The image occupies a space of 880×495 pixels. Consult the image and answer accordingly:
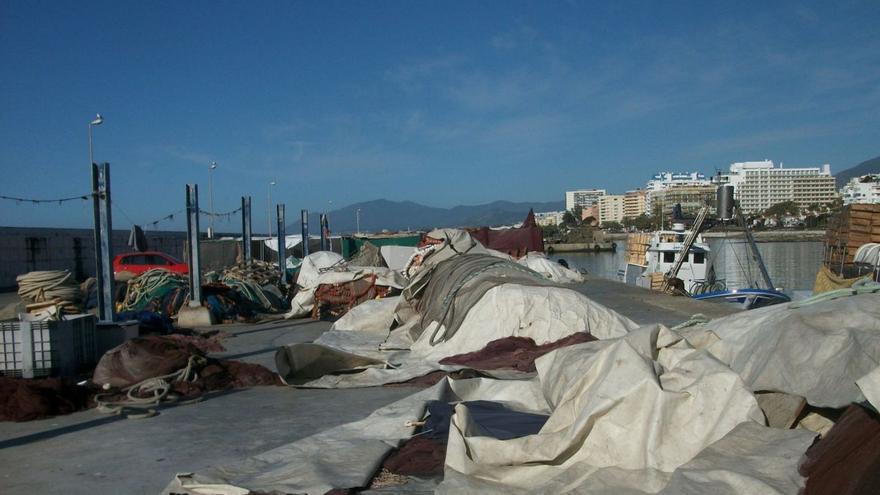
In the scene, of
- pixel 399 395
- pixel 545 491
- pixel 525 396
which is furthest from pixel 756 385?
pixel 399 395

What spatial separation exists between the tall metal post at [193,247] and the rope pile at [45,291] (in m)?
3.59

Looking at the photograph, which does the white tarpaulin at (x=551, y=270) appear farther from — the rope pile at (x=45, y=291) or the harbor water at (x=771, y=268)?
the rope pile at (x=45, y=291)

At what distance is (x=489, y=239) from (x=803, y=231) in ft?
219

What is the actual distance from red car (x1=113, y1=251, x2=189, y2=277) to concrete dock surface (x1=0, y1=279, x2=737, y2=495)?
17.0 metres

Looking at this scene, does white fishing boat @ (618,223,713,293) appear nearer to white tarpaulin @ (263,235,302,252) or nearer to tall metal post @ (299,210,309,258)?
tall metal post @ (299,210,309,258)

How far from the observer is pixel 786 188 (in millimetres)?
105000

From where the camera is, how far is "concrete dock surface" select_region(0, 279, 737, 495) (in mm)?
4664

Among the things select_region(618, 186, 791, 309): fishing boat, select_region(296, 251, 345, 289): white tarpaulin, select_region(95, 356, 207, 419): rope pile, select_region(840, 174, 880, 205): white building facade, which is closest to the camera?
select_region(95, 356, 207, 419): rope pile

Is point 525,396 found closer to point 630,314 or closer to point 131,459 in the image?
point 131,459

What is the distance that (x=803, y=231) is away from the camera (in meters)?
80.9

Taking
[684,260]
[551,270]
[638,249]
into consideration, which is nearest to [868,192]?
[638,249]

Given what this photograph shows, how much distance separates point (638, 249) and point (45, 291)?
27.4m

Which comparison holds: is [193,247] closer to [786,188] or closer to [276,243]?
[276,243]

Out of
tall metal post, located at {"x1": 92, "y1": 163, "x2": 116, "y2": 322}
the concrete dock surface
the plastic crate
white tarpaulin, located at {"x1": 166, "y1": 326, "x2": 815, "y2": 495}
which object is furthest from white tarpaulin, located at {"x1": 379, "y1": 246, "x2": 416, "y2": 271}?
white tarpaulin, located at {"x1": 166, "y1": 326, "x2": 815, "y2": 495}
